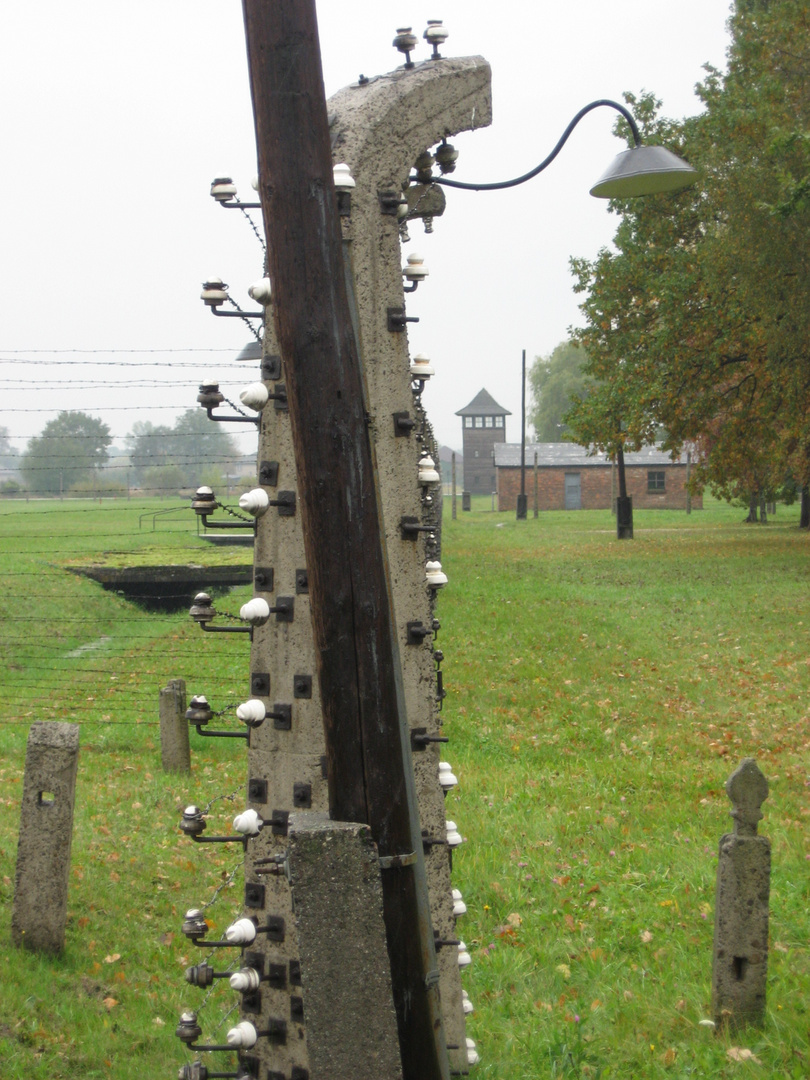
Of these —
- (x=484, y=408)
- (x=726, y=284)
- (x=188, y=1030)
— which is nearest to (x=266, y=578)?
(x=188, y=1030)

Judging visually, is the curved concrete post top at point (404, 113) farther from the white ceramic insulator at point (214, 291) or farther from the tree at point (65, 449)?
the tree at point (65, 449)

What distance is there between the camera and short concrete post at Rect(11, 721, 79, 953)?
5.55m

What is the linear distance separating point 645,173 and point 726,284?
1954 centimetres

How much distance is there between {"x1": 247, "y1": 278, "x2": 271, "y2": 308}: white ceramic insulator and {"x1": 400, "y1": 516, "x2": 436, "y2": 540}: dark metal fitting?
0.90m

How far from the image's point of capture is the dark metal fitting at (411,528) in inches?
143

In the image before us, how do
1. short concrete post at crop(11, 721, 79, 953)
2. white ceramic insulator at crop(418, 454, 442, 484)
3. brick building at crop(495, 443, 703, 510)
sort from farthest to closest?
brick building at crop(495, 443, 703, 510), short concrete post at crop(11, 721, 79, 953), white ceramic insulator at crop(418, 454, 442, 484)

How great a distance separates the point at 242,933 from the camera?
3.63 m

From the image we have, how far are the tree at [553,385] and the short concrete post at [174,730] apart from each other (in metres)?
84.5

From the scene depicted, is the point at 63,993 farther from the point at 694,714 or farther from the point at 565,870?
the point at 694,714

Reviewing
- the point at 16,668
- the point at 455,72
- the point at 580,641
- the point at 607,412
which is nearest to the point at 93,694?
the point at 16,668

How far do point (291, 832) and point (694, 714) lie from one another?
28.3ft

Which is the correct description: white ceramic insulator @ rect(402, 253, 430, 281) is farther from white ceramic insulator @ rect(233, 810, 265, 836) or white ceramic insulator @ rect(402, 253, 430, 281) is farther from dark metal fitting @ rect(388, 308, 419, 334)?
white ceramic insulator @ rect(233, 810, 265, 836)

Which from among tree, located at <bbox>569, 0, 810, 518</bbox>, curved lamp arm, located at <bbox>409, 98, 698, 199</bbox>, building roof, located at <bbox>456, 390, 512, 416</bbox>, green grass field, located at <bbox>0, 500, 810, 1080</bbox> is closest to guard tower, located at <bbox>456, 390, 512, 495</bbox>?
building roof, located at <bbox>456, 390, 512, 416</bbox>

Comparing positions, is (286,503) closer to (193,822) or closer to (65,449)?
(193,822)
